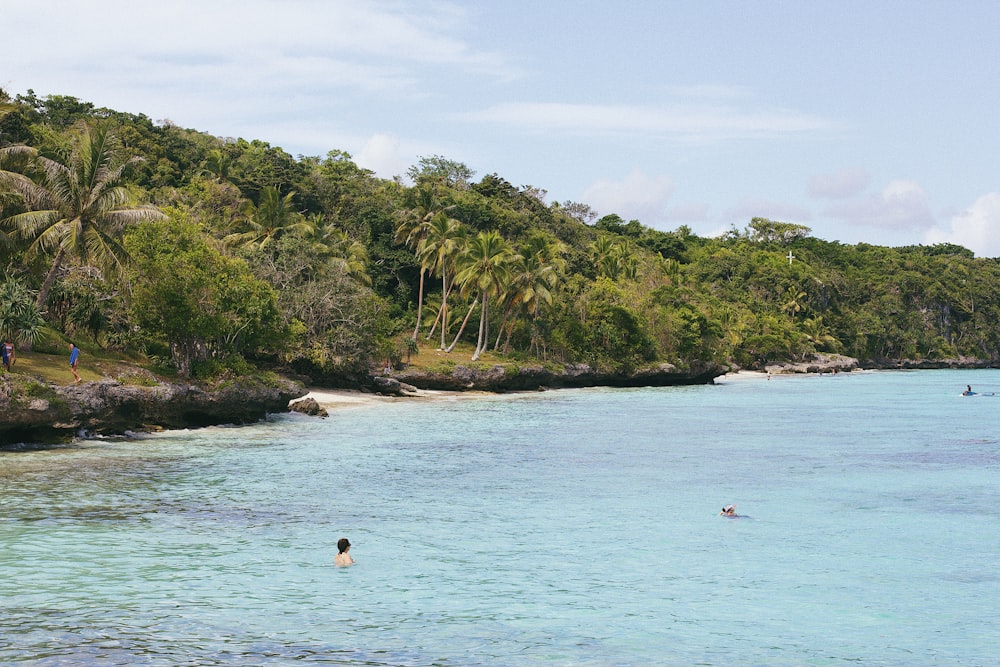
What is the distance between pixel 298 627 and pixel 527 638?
10.5 ft

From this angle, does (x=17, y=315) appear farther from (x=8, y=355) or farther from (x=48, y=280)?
(x=48, y=280)

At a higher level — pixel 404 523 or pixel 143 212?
pixel 143 212

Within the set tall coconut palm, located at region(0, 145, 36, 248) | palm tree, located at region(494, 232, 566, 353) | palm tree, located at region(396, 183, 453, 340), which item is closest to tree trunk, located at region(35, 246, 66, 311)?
tall coconut palm, located at region(0, 145, 36, 248)

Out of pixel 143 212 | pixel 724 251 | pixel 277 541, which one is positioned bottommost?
pixel 277 541

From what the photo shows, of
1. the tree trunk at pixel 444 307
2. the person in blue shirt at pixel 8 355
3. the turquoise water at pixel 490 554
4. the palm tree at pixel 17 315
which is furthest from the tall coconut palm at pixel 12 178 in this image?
the tree trunk at pixel 444 307

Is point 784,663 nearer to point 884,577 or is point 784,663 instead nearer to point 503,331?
point 884,577

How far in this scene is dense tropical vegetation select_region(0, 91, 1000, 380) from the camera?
33.7m

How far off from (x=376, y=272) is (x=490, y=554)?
200 feet

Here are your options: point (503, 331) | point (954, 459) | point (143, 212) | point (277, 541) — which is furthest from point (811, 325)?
point (277, 541)

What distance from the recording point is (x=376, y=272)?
249 ft

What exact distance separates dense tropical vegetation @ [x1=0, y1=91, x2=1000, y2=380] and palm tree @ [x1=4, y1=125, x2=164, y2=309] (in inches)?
3.2

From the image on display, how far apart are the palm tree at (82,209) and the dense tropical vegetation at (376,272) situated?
0.27 ft

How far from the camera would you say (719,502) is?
73.7ft

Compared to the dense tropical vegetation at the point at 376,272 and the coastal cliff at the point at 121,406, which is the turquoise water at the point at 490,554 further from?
the dense tropical vegetation at the point at 376,272
